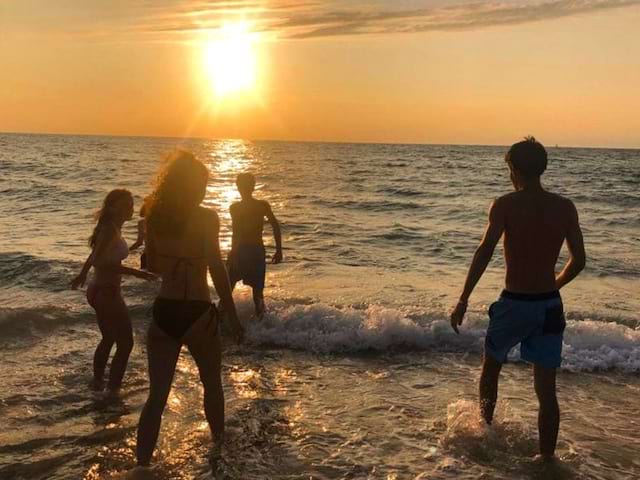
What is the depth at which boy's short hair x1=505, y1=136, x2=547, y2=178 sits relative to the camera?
445cm

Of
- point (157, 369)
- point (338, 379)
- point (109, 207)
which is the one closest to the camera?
point (157, 369)

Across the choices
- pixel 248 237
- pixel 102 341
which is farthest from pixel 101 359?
pixel 248 237

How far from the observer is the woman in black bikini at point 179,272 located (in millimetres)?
4039

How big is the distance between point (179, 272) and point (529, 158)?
2.58 metres

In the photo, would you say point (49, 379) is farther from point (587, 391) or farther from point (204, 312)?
point (587, 391)

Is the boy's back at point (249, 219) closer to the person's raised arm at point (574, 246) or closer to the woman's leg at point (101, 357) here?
the woman's leg at point (101, 357)

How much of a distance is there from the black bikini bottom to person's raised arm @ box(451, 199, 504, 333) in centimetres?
187

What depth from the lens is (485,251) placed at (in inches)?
182

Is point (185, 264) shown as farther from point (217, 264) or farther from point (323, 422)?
point (323, 422)

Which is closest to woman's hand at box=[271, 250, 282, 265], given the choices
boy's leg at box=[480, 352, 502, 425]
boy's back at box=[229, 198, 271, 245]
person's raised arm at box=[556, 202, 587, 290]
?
boy's back at box=[229, 198, 271, 245]

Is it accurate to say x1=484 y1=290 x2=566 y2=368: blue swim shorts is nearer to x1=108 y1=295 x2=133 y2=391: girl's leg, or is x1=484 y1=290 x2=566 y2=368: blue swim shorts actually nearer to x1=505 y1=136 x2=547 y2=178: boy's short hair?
x1=505 y1=136 x2=547 y2=178: boy's short hair

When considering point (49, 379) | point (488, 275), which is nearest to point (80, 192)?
point (488, 275)

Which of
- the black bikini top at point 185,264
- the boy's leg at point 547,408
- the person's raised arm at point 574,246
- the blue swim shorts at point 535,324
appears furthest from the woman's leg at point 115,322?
the person's raised arm at point 574,246

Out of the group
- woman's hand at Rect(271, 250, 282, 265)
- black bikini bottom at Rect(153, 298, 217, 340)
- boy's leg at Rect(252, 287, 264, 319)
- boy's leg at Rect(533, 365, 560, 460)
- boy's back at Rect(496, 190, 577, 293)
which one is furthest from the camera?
boy's leg at Rect(252, 287, 264, 319)
